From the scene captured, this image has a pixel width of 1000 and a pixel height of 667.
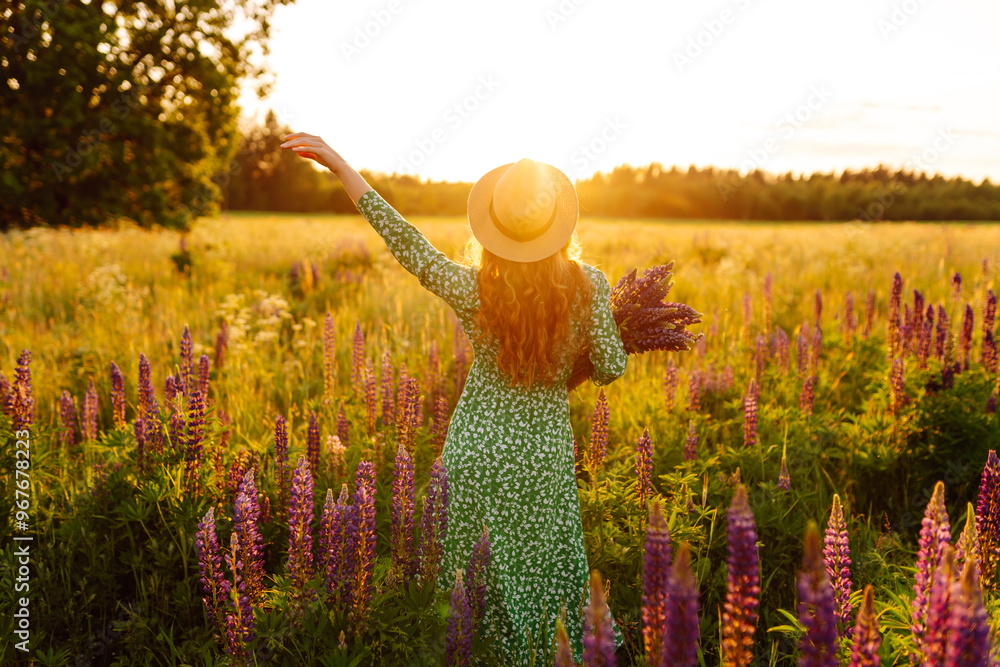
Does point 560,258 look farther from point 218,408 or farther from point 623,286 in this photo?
point 218,408

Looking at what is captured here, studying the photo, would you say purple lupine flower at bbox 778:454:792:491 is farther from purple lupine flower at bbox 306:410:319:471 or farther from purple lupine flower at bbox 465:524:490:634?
purple lupine flower at bbox 306:410:319:471

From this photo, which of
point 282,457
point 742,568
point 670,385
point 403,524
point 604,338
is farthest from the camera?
point 670,385

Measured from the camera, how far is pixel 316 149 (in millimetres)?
2744

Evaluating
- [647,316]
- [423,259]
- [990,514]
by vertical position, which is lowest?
[990,514]

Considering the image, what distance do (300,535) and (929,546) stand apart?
190 cm

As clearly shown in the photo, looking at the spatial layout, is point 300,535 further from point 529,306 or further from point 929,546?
point 929,546

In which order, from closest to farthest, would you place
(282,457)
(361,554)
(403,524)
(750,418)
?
1. (361,554)
2. (403,524)
3. (282,457)
4. (750,418)

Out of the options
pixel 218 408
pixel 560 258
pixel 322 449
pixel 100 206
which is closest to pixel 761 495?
pixel 560 258

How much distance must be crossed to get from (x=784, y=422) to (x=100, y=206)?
18.7 m

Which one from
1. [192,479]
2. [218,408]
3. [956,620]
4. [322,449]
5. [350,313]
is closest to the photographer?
[956,620]

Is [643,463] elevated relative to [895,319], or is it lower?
lower

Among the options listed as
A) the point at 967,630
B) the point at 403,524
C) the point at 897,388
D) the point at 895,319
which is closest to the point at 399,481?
the point at 403,524

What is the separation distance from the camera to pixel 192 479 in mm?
2885

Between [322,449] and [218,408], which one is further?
[218,408]
